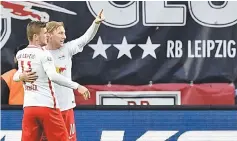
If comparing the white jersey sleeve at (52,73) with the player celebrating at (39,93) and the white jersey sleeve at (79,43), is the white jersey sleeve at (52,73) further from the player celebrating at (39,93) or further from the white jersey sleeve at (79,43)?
the white jersey sleeve at (79,43)

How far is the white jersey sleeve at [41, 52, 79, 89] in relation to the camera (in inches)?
265

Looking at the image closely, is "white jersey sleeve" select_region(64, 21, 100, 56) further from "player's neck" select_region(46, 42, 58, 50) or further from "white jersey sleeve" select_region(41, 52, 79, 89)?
"white jersey sleeve" select_region(41, 52, 79, 89)

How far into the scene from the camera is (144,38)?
8.82 m

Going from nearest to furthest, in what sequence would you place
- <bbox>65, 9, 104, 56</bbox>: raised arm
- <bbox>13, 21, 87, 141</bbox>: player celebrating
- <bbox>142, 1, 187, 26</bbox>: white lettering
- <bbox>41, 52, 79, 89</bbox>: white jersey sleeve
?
<bbox>41, 52, 79, 89</bbox>: white jersey sleeve
<bbox>13, 21, 87, 141</bbox>: player celebrating
<bbox>65, 9, 104, 56</bbox>: raised arm
<bbox>142, 1, 187, 26</bbox>: white lettering

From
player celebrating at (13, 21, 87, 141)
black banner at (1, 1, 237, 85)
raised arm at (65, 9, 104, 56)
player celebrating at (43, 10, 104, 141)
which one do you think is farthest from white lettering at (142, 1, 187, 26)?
player celebrating at (13, 21, 87, 141)

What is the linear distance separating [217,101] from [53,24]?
2.27m

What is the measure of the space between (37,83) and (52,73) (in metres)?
0.24

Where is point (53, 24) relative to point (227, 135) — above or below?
above

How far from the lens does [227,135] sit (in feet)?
26.1

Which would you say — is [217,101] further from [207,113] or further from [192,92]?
[207,113]

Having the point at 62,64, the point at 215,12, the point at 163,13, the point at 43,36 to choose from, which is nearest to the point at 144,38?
the point at 163,13

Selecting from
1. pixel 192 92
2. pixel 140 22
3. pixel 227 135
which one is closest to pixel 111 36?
pixel 140 22

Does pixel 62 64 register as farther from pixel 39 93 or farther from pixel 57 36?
pixel 39 93

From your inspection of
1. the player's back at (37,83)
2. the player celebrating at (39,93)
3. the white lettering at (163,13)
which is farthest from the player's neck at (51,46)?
the white lettering at (163,13)
